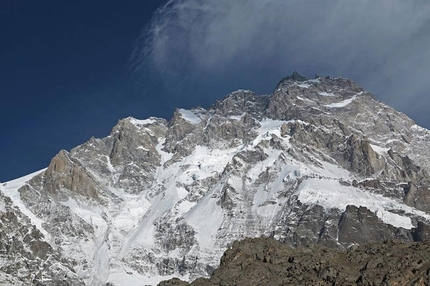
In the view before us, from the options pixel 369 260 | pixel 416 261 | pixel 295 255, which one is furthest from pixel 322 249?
pixel 416 261

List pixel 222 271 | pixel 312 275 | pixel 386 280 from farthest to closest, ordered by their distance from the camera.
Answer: pixel 222 271 → pixel 312 275 → pixel 386 280

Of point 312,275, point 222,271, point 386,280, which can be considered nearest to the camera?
point 386,280

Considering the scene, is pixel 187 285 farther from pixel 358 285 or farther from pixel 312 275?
pixel 358 285

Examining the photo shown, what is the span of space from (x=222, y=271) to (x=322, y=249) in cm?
1416

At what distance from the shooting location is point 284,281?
8462cm

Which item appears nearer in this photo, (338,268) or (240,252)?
(338,268)

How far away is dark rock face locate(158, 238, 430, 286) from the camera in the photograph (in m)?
80.0

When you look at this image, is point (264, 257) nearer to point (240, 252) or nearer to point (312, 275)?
point (240, 252)

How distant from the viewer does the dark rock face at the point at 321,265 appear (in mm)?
80000

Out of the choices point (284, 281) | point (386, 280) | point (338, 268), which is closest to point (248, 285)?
point (284, 281)

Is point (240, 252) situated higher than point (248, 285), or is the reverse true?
point (240, 252)

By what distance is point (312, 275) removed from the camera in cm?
8456

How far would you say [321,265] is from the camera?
86625 mm

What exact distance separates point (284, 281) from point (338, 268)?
6122 millimetres
